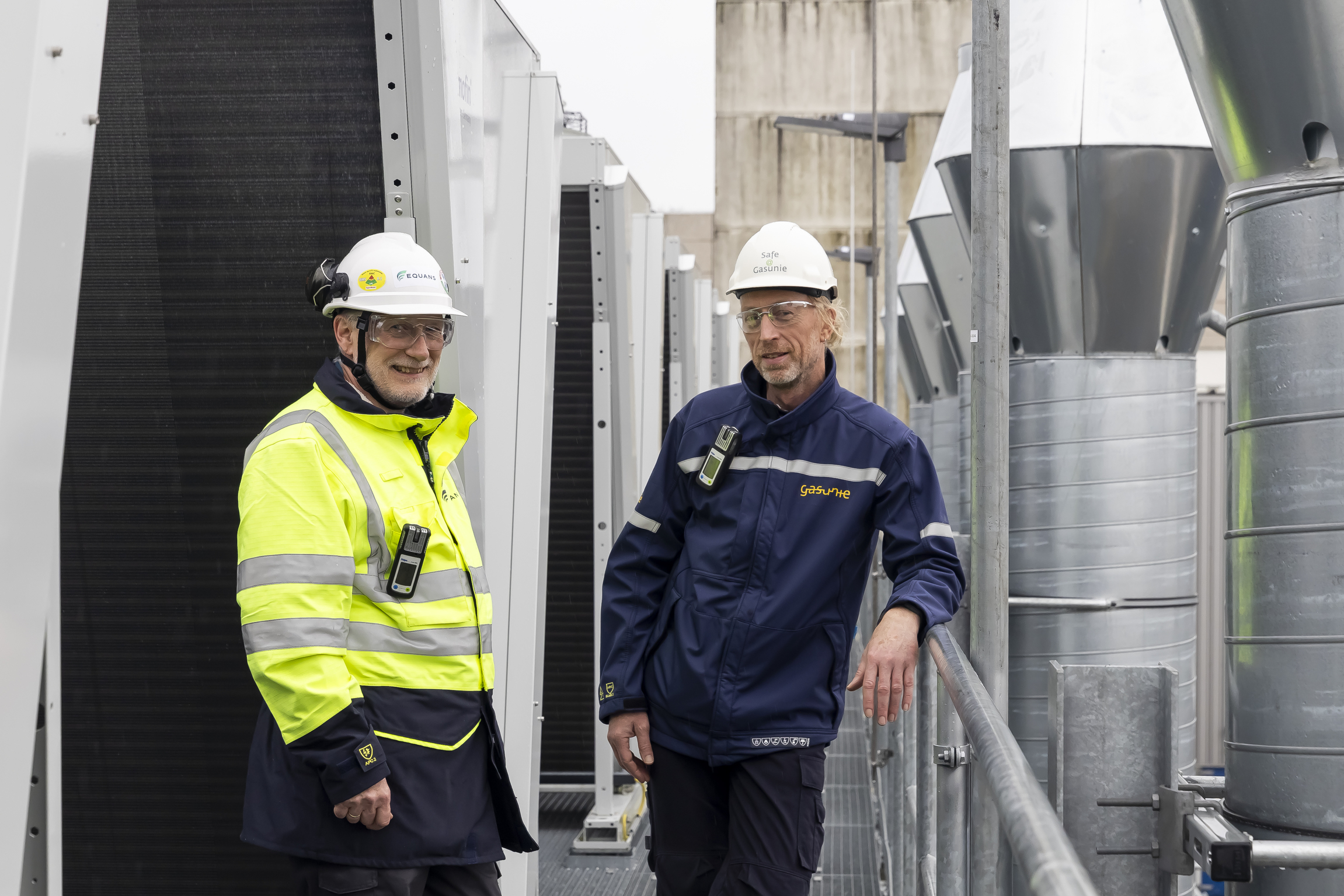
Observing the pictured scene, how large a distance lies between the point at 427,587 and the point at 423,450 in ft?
0.97

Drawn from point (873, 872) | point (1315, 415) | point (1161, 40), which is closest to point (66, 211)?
point (1315, 415)

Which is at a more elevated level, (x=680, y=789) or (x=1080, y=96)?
(x=1080, y=96)

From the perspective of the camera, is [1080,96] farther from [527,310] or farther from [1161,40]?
[527,310]

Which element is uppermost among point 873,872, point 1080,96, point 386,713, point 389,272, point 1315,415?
point 1080,96

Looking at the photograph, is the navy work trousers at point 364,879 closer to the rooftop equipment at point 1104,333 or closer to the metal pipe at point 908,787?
the metal pipe at point 908,787

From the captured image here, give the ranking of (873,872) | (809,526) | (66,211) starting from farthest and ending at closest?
1. (873,872)
2. (809,526)
3. (66,211)

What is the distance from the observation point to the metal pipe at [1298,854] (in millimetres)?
1951

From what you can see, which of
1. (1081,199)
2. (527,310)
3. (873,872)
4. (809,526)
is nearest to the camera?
(809,526)

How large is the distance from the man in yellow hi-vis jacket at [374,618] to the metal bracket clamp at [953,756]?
2.98ft

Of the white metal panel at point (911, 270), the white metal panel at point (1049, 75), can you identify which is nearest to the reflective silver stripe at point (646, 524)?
the white metal panel at point (1049, 75)

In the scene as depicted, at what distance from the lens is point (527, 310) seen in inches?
161

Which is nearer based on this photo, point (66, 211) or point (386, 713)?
point (66, 211)

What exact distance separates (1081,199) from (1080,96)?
42 centimetres

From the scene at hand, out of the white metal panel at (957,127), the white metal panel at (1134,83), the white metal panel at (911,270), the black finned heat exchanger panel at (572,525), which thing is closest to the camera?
the white metal panel at (1134,83)
